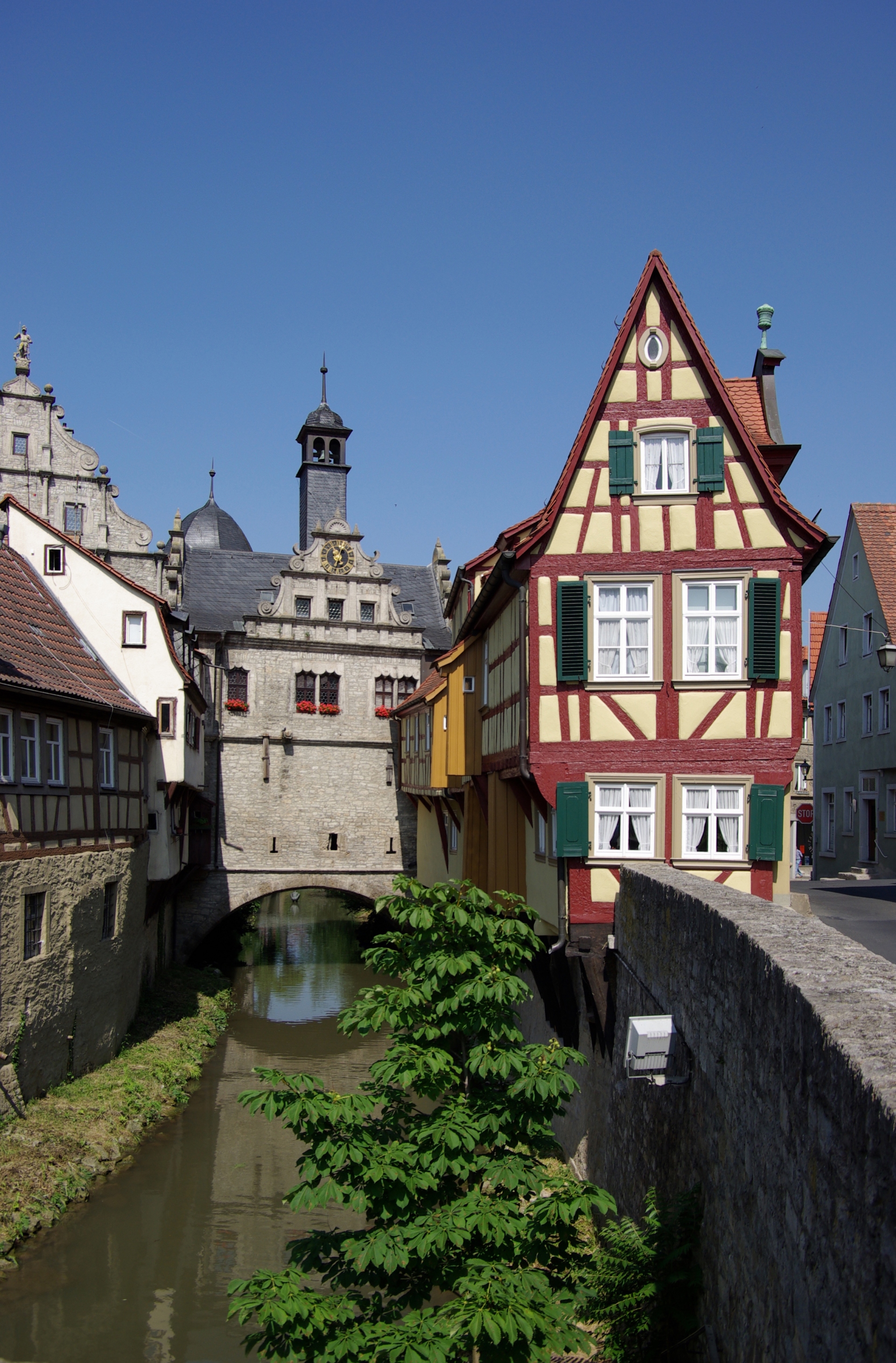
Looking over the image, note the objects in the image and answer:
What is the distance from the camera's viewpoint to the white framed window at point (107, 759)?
18.0 m

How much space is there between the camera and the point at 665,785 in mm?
11930

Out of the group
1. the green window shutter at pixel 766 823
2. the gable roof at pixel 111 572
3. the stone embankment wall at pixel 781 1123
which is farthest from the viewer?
the gable roof at pixel 111 572

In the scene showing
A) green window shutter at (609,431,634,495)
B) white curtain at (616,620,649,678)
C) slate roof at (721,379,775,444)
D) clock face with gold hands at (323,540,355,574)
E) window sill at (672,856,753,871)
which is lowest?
window sill at (672,856,753,871)

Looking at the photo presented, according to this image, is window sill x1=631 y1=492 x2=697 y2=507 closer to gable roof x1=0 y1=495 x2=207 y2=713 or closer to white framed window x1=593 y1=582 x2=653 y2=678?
white framed window x1=593 y1=582 x2=653 y2=678

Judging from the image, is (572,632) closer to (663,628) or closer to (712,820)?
(663,628)

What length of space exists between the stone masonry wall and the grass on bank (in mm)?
374

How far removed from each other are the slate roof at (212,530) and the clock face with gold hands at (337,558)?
41.1 ft

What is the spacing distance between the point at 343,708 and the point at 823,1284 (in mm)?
26730

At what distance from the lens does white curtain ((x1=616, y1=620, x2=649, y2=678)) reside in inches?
473

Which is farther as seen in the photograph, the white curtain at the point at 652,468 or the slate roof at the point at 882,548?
the slate roof at the point at 882,548

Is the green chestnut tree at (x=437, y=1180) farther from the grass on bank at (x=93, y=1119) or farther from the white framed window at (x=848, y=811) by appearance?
the white framed window at (x=848, y=811)

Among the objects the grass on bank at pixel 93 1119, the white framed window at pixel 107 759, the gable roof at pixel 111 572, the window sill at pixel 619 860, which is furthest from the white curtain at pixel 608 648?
the gable roof at pixel 111 572

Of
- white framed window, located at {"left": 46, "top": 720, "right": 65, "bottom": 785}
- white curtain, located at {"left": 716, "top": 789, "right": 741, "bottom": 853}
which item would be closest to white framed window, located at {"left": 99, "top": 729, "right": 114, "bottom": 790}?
white framed window, located at {"left": 46, "top": 720, "right": 65, "bottom": 785}

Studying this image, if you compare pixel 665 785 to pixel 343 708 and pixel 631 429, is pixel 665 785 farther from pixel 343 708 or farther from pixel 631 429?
pixel 343 708
